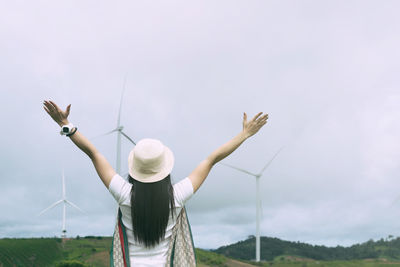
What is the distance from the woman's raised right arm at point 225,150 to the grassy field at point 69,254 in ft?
312

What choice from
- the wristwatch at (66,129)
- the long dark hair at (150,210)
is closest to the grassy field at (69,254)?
the wristwatch at (66,129)

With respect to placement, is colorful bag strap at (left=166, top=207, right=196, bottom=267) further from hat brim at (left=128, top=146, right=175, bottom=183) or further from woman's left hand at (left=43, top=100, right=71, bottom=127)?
woman's left hand at (left=43, top=100, right=71, bottom=127)

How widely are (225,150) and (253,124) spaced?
60cm

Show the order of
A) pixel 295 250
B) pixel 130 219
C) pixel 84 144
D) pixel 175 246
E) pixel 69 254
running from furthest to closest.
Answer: pixel 295 250 → pixel 69 254 → pixel 84 144 → pixel 175 246 → pixel 130 219

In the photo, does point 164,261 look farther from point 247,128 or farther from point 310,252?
point 310,252

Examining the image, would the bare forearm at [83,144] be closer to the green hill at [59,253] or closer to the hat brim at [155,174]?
the hat brim at [155,174]

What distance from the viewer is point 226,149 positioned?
6344 millimetres

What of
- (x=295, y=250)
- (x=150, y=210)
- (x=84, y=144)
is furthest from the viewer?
(x=295, y=250)

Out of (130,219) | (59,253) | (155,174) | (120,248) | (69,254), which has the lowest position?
(120,248)

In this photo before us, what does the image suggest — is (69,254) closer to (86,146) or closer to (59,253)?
(59,253)

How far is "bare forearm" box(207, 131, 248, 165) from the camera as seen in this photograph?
20.6 ft

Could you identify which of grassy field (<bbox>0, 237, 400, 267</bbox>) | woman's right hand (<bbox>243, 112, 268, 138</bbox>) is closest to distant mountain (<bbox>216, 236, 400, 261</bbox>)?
grassy field (<bbox>0, 237, 400, 267</bbox>)

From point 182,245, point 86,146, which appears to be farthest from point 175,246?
point 86,146

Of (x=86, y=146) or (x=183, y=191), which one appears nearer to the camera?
(x=183, y=191)
